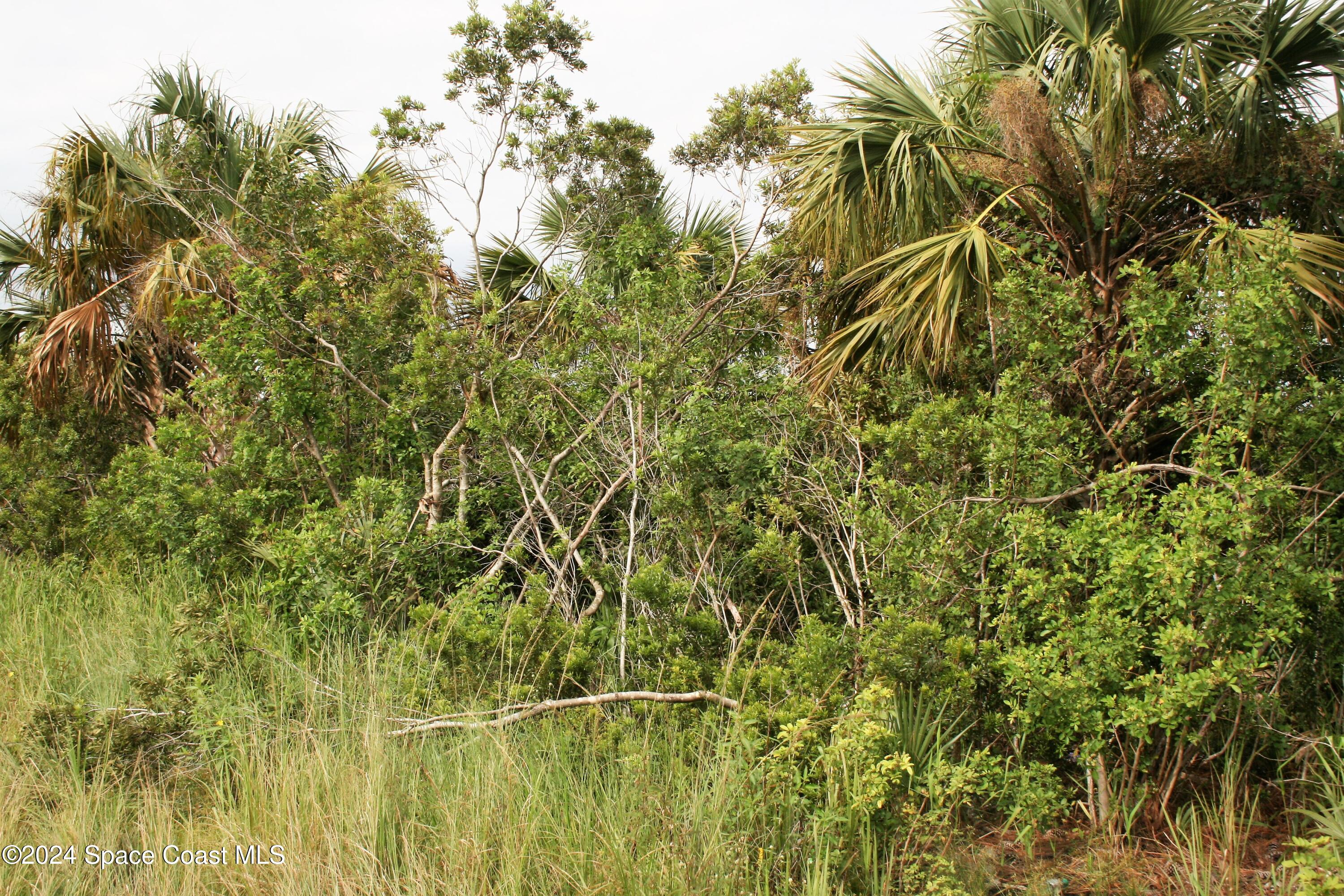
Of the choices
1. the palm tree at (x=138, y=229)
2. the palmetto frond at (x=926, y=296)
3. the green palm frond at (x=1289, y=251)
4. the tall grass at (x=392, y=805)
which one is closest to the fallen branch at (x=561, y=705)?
the tall grass at (x=392, y=805)

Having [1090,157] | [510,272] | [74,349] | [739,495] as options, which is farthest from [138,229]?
[1090,157]

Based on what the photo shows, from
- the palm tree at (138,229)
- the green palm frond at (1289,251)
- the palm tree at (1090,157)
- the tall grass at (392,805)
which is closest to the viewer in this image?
the tall grass at (392,805)

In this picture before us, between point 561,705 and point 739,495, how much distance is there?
1895 mm

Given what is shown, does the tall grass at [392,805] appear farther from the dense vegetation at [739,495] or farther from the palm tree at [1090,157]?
the palm tree at [1090,157]

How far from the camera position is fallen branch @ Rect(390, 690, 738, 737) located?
3580 mm

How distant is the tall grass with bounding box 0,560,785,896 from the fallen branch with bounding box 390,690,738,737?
0.07 meters

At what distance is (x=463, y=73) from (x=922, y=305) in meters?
4.38

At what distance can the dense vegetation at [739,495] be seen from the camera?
10.4 feet

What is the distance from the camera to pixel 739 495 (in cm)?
525

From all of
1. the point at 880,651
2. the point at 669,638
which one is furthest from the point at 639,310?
the point at 880,651

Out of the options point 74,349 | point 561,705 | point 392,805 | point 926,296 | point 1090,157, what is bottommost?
point 392,805

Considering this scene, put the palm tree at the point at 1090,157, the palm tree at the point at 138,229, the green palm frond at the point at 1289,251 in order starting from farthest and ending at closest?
the palm tree at the point at 138,229 < the palm tree at the point at 1090,157 < the green palm frond at the point at 1289,251

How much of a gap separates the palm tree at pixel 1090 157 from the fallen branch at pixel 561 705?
235cm

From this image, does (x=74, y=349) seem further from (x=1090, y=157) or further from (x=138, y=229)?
(x=1090, y=157)
